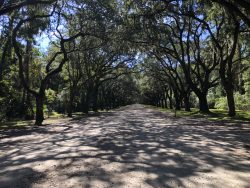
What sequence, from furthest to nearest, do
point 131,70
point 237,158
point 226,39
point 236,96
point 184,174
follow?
point 131,70 → point 236,96 → point 226,39 → point 237,158 → point 184,174

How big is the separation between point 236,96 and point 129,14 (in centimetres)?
3190

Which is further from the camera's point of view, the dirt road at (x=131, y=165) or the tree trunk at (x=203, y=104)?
the tree trunk at (x=203, y=104)

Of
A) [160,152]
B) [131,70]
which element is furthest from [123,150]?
[131,70]

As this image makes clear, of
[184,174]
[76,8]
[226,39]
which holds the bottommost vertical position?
[184,174]

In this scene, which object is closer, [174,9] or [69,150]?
[69,150]

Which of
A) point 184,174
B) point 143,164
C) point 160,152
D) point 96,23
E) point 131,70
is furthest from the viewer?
point 131,70

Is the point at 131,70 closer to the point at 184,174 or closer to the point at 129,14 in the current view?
the point at 129,14

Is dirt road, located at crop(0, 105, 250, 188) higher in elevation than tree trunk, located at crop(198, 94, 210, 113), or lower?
lower

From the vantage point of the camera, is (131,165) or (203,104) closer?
(131,165)

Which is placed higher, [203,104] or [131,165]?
[203,104]

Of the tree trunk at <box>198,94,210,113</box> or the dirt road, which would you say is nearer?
the dirt road

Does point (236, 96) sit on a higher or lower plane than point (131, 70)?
lower

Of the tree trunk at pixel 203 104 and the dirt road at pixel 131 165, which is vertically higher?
the tree trunk at pixel 203 104

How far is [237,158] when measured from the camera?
8.25 m
